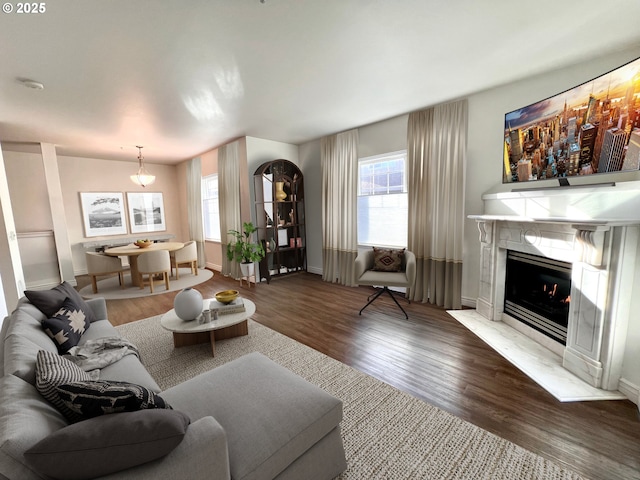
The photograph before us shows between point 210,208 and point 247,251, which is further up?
point 210,208

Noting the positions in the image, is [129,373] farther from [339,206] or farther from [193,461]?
[339,206]

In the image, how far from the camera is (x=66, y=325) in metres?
1.97

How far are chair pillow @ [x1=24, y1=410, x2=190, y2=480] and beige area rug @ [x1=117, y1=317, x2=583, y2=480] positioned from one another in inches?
39.2

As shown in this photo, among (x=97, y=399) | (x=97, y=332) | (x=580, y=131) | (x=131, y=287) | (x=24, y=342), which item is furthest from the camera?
(x=131, y=287)

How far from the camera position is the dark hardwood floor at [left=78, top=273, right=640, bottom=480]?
1.56 m

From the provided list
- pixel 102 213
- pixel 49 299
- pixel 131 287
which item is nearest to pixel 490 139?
pixel 49 299

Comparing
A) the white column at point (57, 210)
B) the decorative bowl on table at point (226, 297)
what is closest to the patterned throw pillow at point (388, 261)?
the decorative bowl on table at point (226, 297)

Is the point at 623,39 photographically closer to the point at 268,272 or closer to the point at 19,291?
the point at 268,272

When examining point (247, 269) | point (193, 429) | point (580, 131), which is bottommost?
point (247, 269)

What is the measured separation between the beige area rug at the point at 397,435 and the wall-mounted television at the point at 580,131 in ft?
7.33

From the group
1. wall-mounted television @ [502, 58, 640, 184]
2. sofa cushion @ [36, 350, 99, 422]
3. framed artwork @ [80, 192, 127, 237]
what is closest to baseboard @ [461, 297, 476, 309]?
wall-mounted television @ [502, 58, 640, 184]

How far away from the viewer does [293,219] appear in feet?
18.1

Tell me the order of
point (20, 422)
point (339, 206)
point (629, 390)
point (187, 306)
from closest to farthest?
point (20, 422)
point (629, 390)
point (187, 306)
point (339, 206)

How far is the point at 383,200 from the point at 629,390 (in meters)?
3.25
